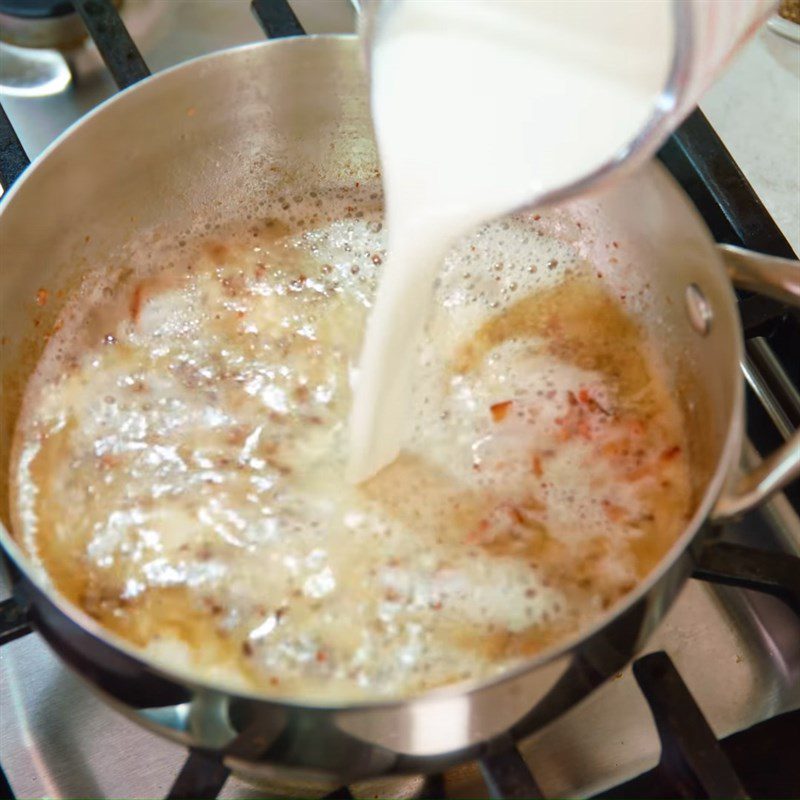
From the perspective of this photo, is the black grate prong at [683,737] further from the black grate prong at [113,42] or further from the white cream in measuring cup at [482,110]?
the black grate prong at [113,42]

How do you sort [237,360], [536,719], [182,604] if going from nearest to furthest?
[536,719] → [182,604] → [237,360]

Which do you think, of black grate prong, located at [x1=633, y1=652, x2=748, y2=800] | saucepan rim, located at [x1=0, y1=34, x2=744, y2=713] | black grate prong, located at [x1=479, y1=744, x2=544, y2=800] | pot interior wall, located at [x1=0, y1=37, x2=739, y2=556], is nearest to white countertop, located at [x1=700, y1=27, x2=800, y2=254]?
pot interior wall, located at [x1=0, y1=37, x2=739, y2=556]

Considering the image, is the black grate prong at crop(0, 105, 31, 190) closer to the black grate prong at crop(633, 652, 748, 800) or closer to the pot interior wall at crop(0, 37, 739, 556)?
the pot interior wall at crop(0, 37, 739, 556)

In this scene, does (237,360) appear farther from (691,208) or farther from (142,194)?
(691,208)

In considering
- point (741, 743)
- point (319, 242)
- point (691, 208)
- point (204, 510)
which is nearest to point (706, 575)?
point (741, 743)

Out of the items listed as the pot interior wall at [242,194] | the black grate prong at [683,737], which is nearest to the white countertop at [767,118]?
the pot interior wall at [242,194]

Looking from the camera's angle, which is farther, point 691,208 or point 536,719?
point 691,208
